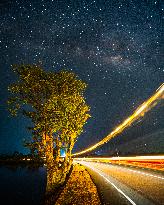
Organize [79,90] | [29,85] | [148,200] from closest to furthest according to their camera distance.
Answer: [148,200] < [29,85] < [79,90]

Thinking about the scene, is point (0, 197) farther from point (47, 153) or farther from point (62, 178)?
point (62, 178)

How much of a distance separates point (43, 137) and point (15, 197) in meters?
27.2

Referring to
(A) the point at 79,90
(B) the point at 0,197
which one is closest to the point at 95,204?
(A) the point at 79,90

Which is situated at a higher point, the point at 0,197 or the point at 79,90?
the point at 79,90

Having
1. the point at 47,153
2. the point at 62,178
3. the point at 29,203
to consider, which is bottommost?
the point at 29,203

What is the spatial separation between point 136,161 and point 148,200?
46431mm

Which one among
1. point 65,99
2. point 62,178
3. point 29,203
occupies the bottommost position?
point 29,203

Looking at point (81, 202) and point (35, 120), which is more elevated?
point (35, 120)

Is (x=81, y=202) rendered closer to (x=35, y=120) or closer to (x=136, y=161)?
(x=35, y=120)

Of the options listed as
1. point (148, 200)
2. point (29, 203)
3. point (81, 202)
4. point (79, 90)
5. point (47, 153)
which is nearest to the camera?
point (148, 200)

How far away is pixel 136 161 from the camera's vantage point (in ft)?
194

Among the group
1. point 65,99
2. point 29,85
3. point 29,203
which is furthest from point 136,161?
point 29,85

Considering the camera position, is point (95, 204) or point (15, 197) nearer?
point (95, 204)

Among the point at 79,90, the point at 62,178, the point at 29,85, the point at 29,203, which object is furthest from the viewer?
the point at 29,203
